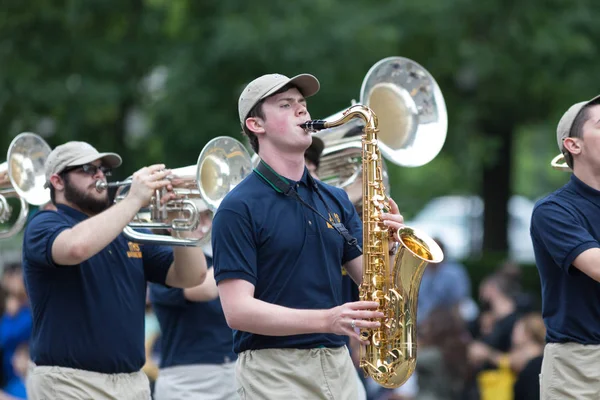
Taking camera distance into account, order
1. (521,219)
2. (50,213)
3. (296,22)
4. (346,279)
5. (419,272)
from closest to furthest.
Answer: (419,272), (50,213), (346,279), (296,22), (521,219)

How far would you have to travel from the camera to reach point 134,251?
603 cm

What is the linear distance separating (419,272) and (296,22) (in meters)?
9.34

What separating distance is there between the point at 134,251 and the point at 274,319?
1893mm

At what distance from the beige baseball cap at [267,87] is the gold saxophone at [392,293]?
0.72 feet

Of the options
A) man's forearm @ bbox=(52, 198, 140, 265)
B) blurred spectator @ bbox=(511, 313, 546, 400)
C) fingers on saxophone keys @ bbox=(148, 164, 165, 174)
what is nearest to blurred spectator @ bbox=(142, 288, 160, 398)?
blurred spectator @ bbox=(511, 313, 546, 400)

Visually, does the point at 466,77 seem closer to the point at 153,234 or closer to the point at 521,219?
the point at 153,234

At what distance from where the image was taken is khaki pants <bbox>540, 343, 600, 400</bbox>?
16.9 feet

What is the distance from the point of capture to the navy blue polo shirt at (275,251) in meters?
4.48

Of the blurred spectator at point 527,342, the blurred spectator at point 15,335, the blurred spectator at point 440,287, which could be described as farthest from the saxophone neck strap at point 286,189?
the blurred spectator at point 440,287

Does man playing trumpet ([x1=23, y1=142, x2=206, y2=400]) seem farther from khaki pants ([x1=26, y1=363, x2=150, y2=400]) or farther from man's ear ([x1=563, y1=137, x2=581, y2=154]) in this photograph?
man's ear ([x1=563, y1=137, x2=581, y2=154])

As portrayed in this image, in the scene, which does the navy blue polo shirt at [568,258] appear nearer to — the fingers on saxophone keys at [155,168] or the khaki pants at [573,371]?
the khaki pants at [573,371]

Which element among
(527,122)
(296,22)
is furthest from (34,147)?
(527,122)

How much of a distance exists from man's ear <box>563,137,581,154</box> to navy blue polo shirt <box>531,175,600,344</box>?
14 cm

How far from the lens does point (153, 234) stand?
6066 millimetres
